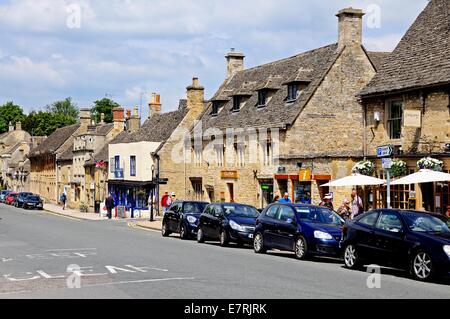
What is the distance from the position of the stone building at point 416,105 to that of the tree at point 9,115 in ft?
343

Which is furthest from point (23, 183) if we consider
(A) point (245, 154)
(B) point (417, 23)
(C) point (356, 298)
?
(C) point (356, 298)

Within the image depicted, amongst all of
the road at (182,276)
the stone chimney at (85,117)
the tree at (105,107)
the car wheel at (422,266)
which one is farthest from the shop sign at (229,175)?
the tree at (105,107)

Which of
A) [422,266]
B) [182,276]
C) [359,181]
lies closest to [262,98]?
[359,181]

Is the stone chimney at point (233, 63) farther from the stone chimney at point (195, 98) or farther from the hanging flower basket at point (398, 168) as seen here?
the hanging flower basket at point (398, 168)

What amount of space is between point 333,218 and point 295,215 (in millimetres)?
1211

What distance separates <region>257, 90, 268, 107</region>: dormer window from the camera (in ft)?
138

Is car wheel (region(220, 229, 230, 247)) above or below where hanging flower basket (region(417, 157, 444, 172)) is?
below

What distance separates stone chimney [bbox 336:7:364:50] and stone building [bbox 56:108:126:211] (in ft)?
105

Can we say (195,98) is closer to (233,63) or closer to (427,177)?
(233,63)

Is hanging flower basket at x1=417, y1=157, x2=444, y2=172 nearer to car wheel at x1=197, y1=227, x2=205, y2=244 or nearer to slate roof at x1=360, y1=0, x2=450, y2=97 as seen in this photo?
slate roof at x1=360, y1=0, x2=450, y2=97

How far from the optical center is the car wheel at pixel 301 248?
63.6ft

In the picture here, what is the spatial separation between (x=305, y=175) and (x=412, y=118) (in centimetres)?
768

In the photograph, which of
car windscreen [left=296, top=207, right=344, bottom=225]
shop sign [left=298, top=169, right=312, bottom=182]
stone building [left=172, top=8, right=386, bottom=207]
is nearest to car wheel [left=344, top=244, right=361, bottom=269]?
car windscreen [left=296, top=207, right=344, bottom=225]

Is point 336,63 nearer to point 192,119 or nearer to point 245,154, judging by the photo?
point 245,154
